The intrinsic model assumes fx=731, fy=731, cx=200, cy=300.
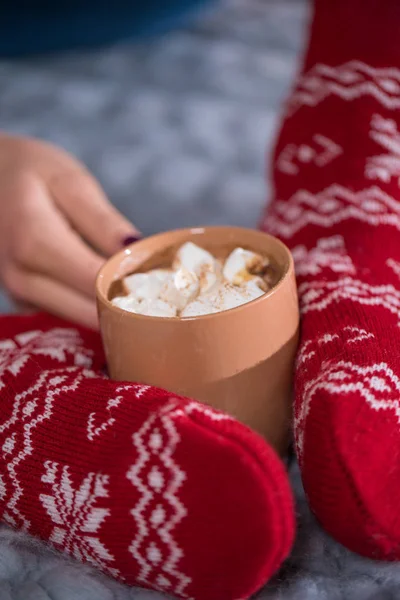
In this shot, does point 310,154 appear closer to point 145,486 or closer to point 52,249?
point 52,249

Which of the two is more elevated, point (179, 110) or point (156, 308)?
point (156, 308)

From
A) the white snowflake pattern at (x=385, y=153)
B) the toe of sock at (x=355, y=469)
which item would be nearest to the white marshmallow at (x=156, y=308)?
the toe of sock at (x=355, y=469)

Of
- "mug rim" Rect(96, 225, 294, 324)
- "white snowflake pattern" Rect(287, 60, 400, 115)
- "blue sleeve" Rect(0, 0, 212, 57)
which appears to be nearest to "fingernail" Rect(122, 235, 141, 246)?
"mug rim" Rect(96, 225, 294, 324)

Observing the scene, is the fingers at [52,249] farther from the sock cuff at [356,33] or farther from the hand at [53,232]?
the sock cuff at [356,33]

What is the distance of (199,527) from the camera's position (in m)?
0.34

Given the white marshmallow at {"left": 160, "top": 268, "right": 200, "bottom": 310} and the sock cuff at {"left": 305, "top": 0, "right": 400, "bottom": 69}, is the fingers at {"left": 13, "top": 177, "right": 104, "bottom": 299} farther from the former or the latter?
the sock cuff at {"left": 305, "top": 0, "right": 400, "bottom": 69}

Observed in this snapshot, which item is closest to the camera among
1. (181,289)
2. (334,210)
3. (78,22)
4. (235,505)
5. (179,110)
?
(235,505)

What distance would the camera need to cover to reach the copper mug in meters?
0.40

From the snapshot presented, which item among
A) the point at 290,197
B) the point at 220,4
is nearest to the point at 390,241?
the point at 290,197

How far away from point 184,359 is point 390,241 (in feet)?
0.70

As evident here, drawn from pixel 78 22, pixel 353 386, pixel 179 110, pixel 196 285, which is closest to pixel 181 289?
pixel 196 285

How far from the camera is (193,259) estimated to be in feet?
1.54

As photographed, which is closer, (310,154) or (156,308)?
(156,308)

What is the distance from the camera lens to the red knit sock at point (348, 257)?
360 mm
